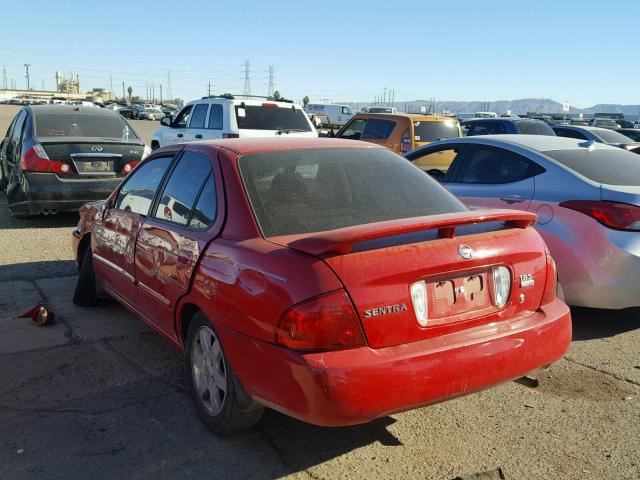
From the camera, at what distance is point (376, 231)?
284 cm

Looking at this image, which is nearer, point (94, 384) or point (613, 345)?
point (94, 384)

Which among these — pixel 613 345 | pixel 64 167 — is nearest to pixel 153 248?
pixel 613 345

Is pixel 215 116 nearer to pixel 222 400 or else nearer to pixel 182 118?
pixel 182 118

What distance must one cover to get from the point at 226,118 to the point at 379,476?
381 inches

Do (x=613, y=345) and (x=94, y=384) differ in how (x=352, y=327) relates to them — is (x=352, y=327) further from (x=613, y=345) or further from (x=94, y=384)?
(x=613, y=345)

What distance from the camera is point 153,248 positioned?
399cm

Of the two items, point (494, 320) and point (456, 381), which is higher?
point (494, 320)

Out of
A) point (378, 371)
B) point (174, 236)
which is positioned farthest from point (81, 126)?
point (378, 371)

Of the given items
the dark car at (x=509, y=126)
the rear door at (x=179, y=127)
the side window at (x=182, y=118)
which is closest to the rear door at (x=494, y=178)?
the dark car at (x=509, y=126)

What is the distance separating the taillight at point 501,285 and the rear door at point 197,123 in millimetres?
10070

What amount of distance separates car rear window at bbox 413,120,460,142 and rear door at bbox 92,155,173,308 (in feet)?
28.7

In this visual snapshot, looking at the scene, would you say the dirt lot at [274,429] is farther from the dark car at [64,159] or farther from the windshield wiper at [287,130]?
the windshield wiper at [287,130]

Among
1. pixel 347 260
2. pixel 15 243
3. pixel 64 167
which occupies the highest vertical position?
pixel 347 260

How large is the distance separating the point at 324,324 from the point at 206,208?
1.22m
